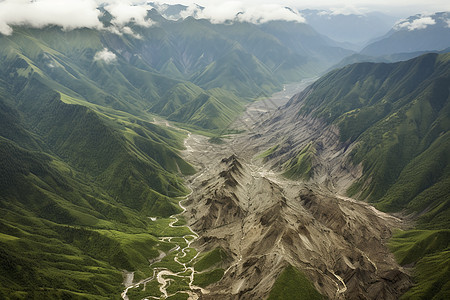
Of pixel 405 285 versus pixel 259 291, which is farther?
pixel 405 285

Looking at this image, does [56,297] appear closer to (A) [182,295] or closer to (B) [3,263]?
(B) [3,263]

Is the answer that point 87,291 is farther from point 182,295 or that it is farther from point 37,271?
point 182,295

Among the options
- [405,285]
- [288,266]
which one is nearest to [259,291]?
[288,266]

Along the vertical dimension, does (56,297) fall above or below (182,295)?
above

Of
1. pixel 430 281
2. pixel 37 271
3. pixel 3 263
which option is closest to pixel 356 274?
pixel 430 281

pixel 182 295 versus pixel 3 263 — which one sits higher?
pixel 3 263

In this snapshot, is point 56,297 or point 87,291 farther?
point 87,291
